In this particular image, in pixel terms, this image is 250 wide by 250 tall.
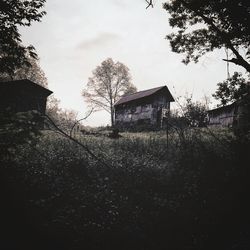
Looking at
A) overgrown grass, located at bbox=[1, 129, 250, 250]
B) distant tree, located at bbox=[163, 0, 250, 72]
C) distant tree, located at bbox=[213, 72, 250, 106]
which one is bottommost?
overgrown grass, located at bbox=[1, 129, 250, 250]

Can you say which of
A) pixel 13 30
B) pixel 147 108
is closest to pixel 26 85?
pixel 147 108

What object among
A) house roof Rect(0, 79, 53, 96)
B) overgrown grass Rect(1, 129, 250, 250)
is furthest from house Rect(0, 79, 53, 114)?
overgrown grass Rect(1, 129, 250, 250)

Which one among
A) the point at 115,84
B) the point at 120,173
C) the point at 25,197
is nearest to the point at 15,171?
the point at 25,197

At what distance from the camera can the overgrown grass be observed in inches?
226

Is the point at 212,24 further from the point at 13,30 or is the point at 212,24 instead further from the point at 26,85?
the point at 26,85

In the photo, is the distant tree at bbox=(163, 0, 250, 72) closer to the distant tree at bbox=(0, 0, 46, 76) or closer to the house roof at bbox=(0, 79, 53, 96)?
the distant tree at bbox=(0, 0, 46, 76)

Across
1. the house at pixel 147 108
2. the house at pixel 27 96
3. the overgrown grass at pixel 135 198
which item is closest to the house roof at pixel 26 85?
the house at pixel 27 96

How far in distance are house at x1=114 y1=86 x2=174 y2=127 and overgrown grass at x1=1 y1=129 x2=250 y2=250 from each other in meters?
21.1

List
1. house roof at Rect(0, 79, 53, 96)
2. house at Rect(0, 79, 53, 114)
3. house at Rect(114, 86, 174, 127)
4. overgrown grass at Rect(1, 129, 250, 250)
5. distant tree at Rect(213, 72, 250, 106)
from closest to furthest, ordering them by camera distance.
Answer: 1. overgrown grass at Rect(1, 129, 250, 250)
2. distant tree at Rect(213, 72, 250, 106)
3. house at Rect(0, 79, 53, 114)
4. house roof at Rect(0, 79, 53, 96)
5. house at Rect(114, 86, 174, 127)

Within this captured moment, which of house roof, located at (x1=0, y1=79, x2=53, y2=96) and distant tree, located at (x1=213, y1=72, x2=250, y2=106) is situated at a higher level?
house roof, located at (x1=0, y1=79, x2=53, y2=96)

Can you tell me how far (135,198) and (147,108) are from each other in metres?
25.8

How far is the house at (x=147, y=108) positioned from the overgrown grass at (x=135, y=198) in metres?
21.1

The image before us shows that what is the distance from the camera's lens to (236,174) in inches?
338

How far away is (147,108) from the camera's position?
32.5 meters
